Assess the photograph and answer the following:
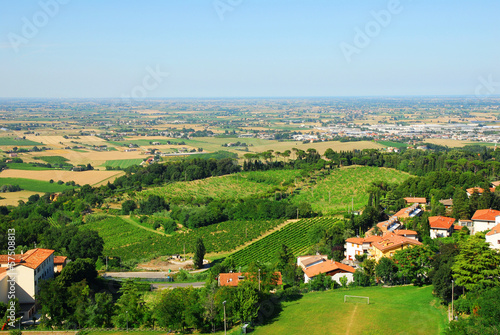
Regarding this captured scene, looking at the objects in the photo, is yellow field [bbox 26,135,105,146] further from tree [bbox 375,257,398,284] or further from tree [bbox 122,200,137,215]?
tree [bbox 375,257,398,284]

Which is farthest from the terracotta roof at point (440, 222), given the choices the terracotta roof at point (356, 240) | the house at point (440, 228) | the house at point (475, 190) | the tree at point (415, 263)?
the tree at point (415, 263)

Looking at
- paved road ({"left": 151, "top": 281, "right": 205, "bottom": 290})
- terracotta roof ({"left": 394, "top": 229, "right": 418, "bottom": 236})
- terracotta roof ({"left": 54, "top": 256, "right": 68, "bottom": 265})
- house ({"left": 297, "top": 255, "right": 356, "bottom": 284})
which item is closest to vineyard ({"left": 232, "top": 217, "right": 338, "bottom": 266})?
house ({"left": 297, "top": 255, "right": 356, "bottom": 284})

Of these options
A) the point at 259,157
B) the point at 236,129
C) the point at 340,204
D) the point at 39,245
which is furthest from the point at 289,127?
the point at 39,245

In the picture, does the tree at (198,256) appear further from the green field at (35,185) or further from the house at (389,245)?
the green field at (35,185)

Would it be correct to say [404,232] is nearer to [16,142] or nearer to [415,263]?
[415,263]

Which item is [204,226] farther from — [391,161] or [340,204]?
[391,161]

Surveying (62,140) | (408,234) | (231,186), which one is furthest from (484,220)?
(62,140)
